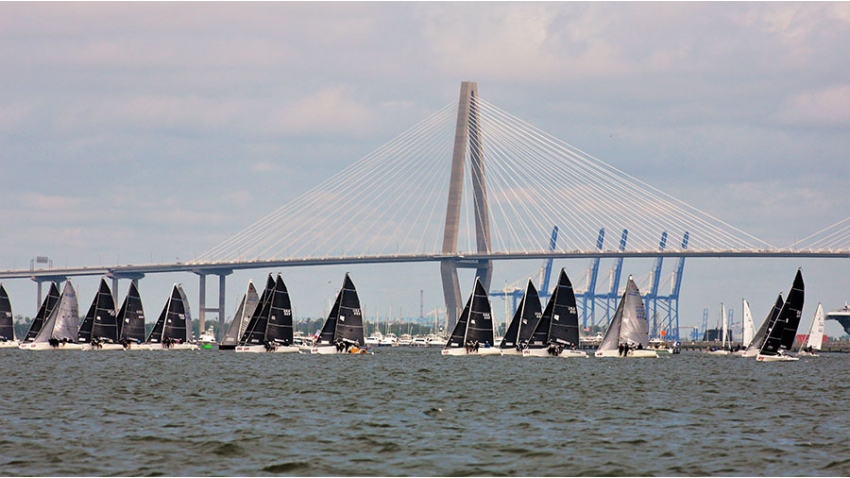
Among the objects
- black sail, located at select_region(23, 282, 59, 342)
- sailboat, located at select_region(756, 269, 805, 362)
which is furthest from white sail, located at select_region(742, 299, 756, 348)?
black sail, located at select_region(23, 282, 59, 342)

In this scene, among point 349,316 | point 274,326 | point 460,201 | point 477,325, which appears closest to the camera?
point 477,325

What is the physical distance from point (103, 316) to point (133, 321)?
2.57 metres

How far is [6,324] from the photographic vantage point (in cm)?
9300

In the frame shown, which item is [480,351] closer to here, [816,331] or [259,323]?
[259,323]

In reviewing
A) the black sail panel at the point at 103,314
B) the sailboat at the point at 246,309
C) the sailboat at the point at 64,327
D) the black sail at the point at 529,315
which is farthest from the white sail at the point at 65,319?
the black sail at the point at 529,315

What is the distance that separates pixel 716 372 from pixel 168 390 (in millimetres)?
27650

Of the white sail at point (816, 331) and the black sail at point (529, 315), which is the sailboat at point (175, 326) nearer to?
the black sail at point (529, 315)

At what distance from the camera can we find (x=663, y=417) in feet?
94.2

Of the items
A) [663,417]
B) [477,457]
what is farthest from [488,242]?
[477,457]

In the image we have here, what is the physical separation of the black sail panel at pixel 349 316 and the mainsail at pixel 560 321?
10.6 meters

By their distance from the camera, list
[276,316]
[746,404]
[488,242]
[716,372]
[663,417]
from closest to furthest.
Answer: [663,417], [746,404], [716,372], [276,316], [488,242]

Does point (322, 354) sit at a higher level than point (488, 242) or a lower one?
lower

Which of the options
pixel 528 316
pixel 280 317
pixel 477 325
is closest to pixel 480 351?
pixel 477 325

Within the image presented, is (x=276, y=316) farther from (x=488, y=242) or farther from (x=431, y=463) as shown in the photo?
(x=431, y=463)
